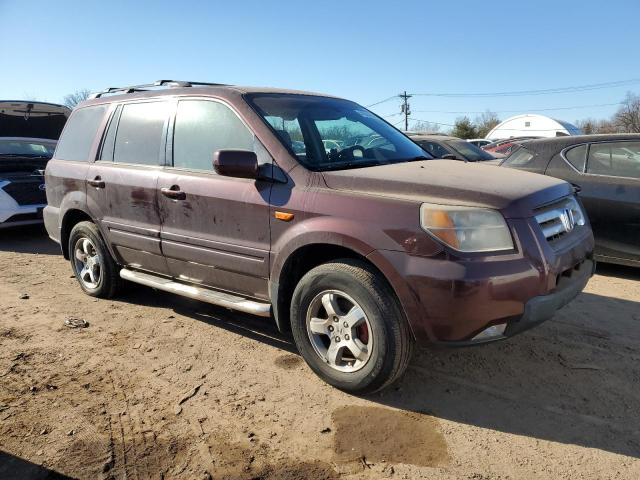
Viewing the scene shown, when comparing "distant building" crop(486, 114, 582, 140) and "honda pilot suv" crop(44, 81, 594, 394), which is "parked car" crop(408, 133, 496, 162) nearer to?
"honda pilot suv" crop(44, 81, 594, 394)

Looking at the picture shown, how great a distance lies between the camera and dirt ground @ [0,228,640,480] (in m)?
2.52

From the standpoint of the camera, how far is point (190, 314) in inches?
184

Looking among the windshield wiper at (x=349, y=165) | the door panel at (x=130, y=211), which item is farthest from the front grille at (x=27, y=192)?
the windshield wiper at (x=349, y=165)

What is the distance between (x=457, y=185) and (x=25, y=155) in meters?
8.35

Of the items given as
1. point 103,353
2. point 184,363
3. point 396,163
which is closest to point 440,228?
point 396,163

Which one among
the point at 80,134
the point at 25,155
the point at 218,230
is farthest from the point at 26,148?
the point at 218,230

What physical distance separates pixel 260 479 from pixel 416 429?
36.2 inches

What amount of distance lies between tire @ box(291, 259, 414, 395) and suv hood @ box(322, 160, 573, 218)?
1.61ft

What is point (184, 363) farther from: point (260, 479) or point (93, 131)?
point (93, 131)

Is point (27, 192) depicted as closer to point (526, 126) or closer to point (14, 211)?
point (14, 211)

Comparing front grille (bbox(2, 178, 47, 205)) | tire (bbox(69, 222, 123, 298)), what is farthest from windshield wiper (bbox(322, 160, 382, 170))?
front grille (bbox(2, 178, 47, 205))

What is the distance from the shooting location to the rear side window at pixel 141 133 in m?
4.20

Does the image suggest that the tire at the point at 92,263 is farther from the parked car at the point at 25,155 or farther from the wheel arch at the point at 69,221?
the parked car at the point at 25,155

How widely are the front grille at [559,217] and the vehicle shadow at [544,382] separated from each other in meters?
0.95
